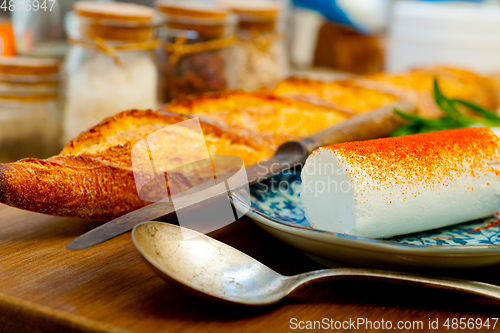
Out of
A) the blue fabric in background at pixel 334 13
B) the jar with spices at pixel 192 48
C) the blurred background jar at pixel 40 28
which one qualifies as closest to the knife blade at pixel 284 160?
the jar with spices at pixel 192 48

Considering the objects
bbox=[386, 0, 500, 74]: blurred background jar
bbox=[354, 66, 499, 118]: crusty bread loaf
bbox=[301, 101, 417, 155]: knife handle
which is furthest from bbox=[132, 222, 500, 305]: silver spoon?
bbox=[386, 0, 500, 74]: blurred background jar

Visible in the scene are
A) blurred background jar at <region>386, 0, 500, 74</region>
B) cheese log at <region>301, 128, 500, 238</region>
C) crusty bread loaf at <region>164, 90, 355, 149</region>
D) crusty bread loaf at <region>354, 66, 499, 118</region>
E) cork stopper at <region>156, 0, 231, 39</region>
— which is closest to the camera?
cheese log at <region>301, 128, 500, 238</region>

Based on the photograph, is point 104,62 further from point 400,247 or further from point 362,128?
point 400,247

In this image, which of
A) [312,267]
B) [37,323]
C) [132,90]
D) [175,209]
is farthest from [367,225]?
[132,90]

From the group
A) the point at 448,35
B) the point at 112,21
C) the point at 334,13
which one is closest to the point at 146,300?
the point at 112,21

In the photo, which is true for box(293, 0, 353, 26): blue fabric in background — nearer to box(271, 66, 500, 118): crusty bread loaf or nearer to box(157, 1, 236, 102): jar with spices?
box(271, 66, 500, 118): crusty bread loaf

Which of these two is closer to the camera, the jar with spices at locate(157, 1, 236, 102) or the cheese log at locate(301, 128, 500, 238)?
the cheese log at locate(301, 128, 500, 238)

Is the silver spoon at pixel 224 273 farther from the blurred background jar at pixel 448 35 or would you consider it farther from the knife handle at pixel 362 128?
the blurred background jar at pixel 448 35
